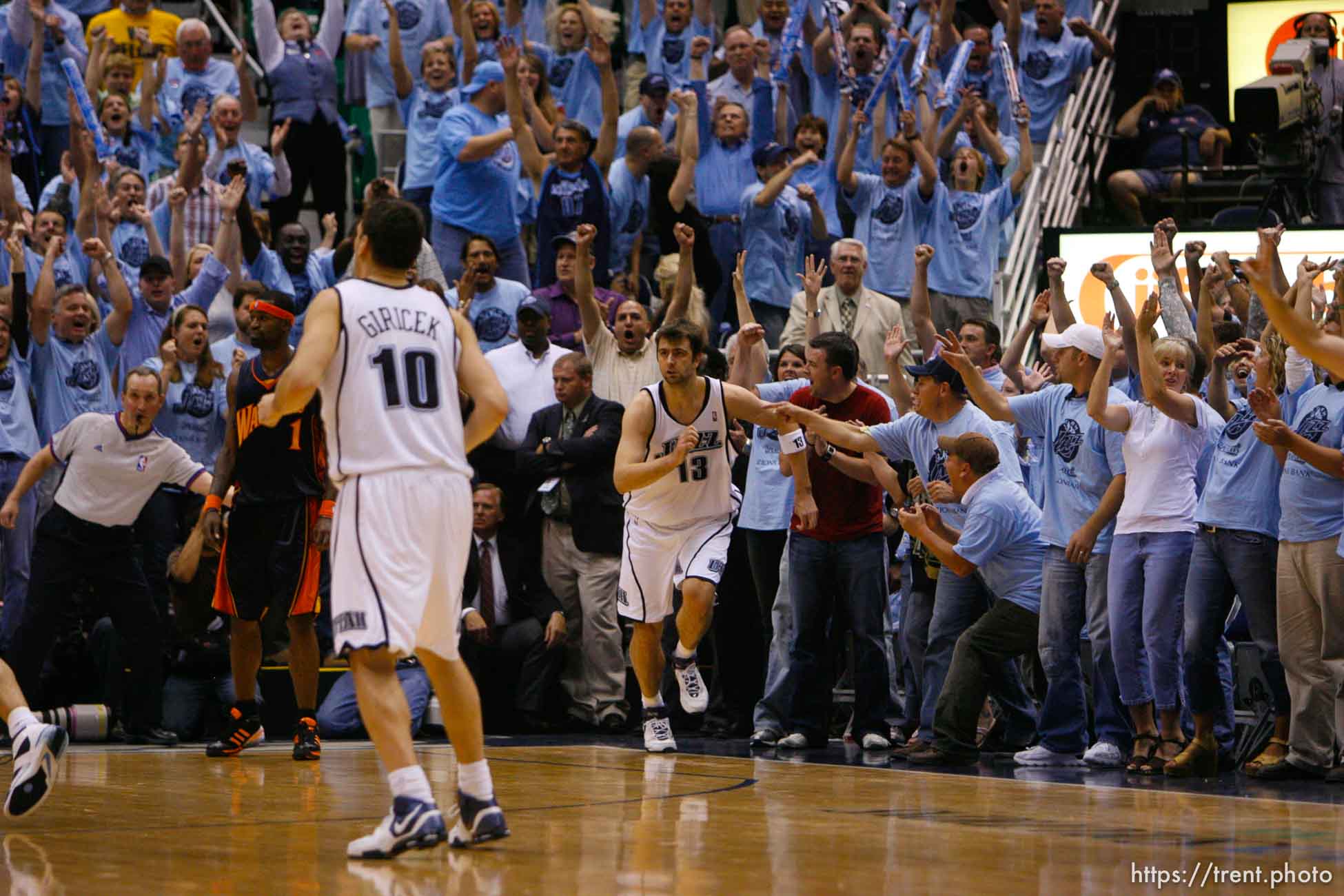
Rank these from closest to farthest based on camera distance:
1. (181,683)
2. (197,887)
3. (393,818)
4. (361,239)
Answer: (197,887) < (393,818) < (361,239) < (181,683)

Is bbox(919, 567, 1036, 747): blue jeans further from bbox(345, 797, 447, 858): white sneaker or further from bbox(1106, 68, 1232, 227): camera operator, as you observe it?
bbox(1106, 68, 1232, 227): camera operator

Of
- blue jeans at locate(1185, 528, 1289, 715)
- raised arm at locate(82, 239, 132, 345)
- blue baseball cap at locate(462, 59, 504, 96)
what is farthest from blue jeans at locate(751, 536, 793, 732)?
blue baseball cap at locate(462, 59, 504, 96)

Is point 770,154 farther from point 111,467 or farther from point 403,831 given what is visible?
point 403,831

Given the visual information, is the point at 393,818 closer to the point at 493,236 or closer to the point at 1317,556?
the point at 1317,556

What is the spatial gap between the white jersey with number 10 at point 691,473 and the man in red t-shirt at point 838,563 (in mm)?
639

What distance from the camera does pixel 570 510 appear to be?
12.3 m

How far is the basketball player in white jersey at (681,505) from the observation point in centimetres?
971

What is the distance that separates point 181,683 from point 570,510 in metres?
2.82

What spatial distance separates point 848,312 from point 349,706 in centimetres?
473

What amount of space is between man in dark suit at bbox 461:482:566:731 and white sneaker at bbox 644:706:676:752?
1.98 m

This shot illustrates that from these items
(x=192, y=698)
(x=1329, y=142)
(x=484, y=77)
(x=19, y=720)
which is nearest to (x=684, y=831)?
(x=19, y=720)

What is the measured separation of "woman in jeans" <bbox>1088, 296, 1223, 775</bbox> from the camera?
9195mm

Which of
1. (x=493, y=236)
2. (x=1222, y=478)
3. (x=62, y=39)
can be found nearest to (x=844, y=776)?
(x=1222, y=478)

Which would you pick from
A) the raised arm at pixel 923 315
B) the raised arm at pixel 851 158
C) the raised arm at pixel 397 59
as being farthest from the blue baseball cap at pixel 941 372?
the raised arm at pixel 397 59
